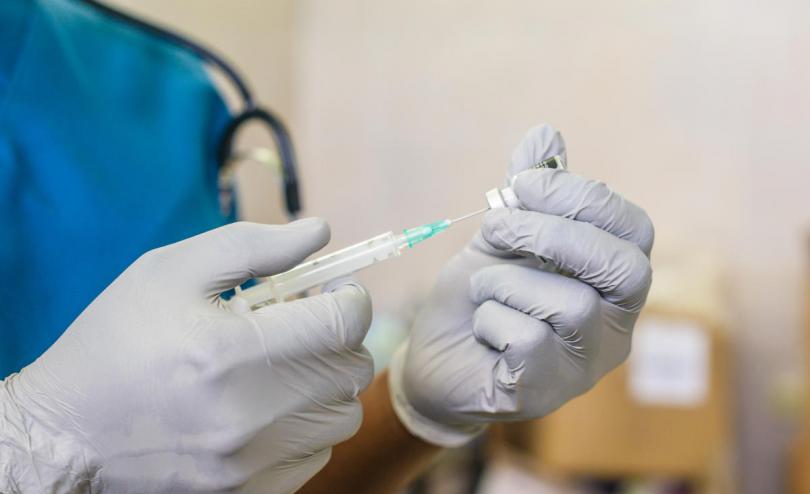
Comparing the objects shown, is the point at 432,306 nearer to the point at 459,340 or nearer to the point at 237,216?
the point at 459,340

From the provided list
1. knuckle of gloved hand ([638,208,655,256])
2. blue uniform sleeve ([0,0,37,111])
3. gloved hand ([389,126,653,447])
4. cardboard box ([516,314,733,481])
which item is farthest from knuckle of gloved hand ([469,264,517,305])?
cardboard box ([516,314,733,481])

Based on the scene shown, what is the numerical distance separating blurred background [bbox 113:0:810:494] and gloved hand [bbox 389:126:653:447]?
0.88 meters

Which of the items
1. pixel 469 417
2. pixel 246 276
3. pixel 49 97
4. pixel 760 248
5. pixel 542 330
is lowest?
pixel 760 248

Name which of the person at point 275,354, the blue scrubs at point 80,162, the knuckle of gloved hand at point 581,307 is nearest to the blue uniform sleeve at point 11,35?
the blue scrubs at point 80,162

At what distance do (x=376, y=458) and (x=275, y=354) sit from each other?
0.87 feet

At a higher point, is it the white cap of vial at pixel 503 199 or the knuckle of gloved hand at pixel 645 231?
the white cap of vial at pixel 503 199

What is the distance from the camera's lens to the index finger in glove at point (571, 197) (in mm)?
613

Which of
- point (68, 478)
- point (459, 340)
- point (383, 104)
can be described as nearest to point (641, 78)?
point (383, 104)

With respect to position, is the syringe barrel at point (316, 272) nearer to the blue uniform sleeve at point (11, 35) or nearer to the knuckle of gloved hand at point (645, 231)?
the knuckle of gloved hand at point (645, 231)

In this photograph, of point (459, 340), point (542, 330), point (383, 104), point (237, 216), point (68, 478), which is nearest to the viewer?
point (68, 478)

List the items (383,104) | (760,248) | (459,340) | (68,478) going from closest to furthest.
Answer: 1. (68,478)
2. (459,340)
3. (760,248)
4. (383,104)

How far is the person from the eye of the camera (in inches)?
20.3

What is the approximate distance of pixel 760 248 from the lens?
1936 millimetres

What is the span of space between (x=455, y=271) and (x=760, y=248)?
149 centimetres
